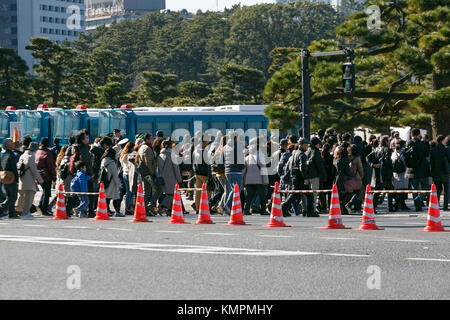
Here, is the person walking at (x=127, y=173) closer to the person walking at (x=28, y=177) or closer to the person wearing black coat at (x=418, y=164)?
the person walking at (x=28, y=177)

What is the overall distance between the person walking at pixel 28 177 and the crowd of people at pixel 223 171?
0.07ft

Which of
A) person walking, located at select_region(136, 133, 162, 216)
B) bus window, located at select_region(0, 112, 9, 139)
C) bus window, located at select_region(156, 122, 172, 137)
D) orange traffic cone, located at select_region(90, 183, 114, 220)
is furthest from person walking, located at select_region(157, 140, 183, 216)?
bus window, located at select_region(0, 112, 9, 139)

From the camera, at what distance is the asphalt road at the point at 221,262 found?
8.98m

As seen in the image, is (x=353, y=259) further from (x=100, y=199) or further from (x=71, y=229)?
(x=100, y=199)

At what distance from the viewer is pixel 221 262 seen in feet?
37.3

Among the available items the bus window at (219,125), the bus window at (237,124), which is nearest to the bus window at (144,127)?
the bus window at (219,125)

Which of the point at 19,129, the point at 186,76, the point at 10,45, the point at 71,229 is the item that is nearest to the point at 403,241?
the point at 71,229

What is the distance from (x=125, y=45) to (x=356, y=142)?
95.9m

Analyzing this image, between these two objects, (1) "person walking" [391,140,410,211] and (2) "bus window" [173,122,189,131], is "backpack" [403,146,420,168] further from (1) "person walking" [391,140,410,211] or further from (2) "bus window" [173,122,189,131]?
(2) "bus window" [173,122,189,131]

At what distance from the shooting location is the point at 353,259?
38.0 ft

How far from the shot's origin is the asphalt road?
354 inches

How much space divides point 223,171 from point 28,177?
171 inches

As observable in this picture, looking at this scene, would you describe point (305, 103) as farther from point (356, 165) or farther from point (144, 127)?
point (144, 127)

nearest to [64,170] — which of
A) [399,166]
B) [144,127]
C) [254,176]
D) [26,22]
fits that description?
[254,176]
